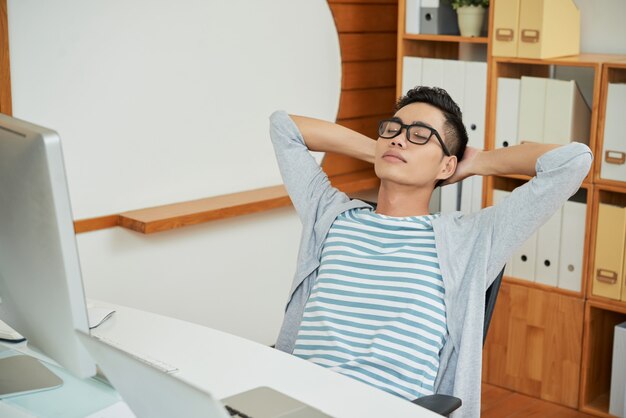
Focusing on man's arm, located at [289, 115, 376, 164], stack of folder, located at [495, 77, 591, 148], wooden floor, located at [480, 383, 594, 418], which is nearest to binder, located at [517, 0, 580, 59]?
stack of folder, located at [495, 77, 591, 148]

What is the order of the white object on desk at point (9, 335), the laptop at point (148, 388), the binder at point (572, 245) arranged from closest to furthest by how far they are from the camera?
the laptop at point (148, 388) < the white object on desk at point (9, 335) < the binder at point (572, 245)

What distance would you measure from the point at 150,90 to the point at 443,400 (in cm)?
187

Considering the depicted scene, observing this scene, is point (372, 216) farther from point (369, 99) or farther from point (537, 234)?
point (369, 99)

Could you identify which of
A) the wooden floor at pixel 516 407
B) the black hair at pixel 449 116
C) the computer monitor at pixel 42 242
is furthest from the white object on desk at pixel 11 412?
the wooden floor at pixel 516 407

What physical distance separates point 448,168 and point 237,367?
2.46 feet

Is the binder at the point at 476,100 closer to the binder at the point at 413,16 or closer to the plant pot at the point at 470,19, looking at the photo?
the plant pot at the point at 470,19

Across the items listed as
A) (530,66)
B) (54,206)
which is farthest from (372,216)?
(530,66)

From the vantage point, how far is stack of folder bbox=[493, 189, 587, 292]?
3.11 meters

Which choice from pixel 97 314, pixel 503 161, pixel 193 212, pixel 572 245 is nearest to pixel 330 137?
pixel 503 161

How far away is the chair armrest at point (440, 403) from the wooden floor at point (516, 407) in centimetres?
152

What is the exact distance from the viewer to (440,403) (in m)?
1.64

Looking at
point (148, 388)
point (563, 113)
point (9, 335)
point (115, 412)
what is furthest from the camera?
point (563, 113)

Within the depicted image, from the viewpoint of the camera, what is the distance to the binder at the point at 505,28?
314cm

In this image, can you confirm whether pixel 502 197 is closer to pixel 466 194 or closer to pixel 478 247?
pixel 466 194
